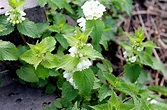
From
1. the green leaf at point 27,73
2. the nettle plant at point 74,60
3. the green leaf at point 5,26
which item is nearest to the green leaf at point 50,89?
the nettle plant at point 74,60

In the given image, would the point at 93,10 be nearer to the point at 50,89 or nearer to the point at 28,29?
the point at 28,29

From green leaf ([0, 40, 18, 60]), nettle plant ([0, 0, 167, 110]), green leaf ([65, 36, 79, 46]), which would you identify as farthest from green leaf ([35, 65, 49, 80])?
green leaf ([65, 36, 79, 46])

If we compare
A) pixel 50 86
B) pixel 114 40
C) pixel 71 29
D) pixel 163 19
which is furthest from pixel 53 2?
pixel 163 19

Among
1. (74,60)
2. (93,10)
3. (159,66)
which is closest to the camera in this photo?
(74,60)

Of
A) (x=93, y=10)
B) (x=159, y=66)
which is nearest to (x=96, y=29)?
(x=93, y=10)

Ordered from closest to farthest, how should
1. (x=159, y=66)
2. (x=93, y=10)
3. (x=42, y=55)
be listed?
(x=42, y=55), (x=93, y=10), (x=159, y=66)

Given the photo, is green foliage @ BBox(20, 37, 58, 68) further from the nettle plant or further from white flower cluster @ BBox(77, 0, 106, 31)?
white flower cluster @ BBox(77, 0, 106, 31)

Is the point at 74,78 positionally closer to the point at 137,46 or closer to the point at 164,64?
the point at 137,46

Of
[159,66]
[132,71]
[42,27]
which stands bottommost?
[159,66]

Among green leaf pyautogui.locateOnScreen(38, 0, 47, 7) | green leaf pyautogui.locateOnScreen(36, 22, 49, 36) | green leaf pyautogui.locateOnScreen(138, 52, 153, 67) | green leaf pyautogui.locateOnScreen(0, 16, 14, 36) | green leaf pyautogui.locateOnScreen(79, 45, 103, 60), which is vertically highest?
green leaf pyautogui.locateOnScreen(38, 0, 47, 7)
